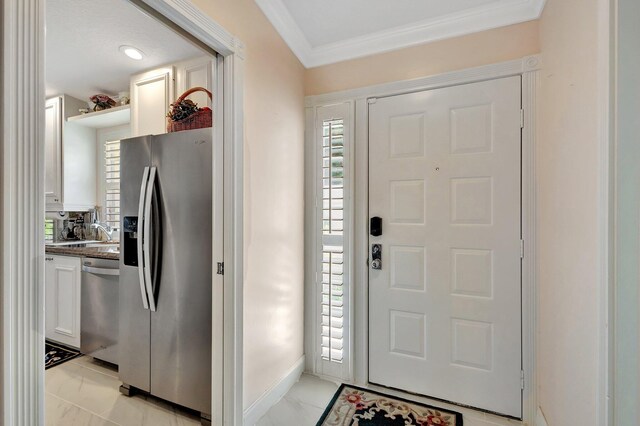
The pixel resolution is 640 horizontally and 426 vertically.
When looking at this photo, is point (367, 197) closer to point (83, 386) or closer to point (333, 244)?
Result: point (333, 244)

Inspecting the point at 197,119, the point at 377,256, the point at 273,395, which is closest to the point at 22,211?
the point at 197,119

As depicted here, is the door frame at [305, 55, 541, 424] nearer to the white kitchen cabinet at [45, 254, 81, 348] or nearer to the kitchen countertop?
the kitchen countertop

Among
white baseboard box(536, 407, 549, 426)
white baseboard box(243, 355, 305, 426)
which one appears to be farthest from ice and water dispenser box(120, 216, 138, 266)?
white baseboard box(536, 407, 549, 426)

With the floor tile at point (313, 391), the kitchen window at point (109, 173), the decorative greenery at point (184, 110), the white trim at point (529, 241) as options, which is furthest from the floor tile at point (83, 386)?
the white trim at point (529, 241)

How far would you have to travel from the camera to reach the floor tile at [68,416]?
1716 millimetres

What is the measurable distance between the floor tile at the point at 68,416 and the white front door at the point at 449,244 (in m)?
1.73

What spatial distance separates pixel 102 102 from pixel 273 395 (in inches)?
116

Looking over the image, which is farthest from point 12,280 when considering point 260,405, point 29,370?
point 260,405

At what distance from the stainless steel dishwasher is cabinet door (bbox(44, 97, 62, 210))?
3.27 ft

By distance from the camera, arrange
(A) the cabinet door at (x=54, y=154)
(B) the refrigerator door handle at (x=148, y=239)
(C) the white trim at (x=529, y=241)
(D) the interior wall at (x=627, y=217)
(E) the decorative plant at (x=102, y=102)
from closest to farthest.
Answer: (D) the interior wall at (x=627, y=217)
(C) the white trim at (x=529, y=241)
(B) the refrigerator door handle at (x=148, y=239)
(E) the decorative plant at (x=102, y=102)
(A) the cabinet door at (x=54, y=154)

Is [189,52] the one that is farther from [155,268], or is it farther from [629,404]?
[629,404]

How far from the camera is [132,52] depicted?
226 cm

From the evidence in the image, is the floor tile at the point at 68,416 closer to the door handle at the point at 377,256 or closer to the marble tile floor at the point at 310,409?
the marble tile floor at the point at 310,409

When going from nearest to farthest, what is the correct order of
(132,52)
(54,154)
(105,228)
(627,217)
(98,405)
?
(627,217), (98,405), (132,52), (54,154), (105,228)
